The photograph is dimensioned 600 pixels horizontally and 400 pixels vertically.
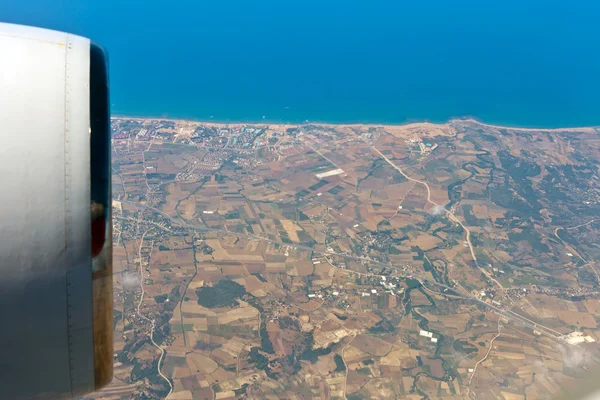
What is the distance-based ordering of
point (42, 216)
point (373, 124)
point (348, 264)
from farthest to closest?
point (373, 124) < point (348, 264) < point (42, 216)

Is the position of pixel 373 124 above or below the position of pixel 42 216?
above

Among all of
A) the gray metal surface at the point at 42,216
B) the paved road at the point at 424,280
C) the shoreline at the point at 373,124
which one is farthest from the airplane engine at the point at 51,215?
the shoreline at the point at 373,124

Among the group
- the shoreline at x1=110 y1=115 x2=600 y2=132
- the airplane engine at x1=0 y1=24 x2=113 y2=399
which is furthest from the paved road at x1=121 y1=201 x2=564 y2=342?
the airplane engine at x1=0 y1=24 x2=113 y2=399

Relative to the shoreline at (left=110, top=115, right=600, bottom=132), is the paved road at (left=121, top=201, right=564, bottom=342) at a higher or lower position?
lower

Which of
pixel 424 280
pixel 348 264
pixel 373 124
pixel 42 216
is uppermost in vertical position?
pixel 373 124

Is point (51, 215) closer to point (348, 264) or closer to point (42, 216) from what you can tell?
point (42, 216)

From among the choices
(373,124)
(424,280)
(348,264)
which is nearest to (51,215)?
(348,264)

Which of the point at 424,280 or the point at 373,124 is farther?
the point at 373,124

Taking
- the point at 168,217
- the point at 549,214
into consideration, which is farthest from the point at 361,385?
the point at 549,214

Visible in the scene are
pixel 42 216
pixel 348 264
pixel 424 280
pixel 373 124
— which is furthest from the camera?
pixel 373 124

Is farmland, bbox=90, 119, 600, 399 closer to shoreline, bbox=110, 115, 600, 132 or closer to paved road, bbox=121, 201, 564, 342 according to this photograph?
paved road, bbox=121, 201, 564, 342
